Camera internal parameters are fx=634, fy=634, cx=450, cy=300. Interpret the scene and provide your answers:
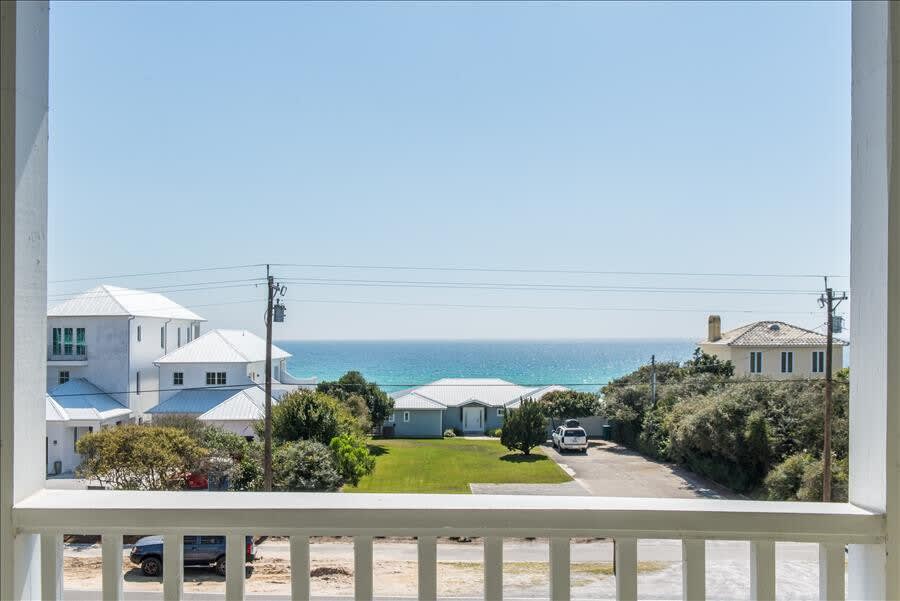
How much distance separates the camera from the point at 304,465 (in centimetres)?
146

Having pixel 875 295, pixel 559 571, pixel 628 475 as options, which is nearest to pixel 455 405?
pixel 628 475

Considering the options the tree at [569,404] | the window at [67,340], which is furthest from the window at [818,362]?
A: the window at [67,340]

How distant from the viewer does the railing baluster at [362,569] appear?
0.85 meters

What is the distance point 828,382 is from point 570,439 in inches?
22.3

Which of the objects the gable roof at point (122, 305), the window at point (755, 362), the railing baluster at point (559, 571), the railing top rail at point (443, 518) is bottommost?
the railing baluster at point (559, 571)

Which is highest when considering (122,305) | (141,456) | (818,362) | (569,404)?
(122,305)

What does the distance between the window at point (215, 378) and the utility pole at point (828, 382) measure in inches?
50.8

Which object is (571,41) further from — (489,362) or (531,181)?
(489,362)

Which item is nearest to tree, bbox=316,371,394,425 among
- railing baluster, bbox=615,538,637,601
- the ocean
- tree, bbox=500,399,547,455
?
the ocean

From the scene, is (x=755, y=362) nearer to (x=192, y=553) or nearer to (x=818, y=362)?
(x=818, y=362)

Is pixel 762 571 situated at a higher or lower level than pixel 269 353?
lower

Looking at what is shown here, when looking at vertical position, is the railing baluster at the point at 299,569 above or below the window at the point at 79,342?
below

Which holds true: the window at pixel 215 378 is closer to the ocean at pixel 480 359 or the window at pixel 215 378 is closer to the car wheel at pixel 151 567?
the ocean at pixel 480 359

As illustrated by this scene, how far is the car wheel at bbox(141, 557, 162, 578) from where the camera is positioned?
1034 millimetres
